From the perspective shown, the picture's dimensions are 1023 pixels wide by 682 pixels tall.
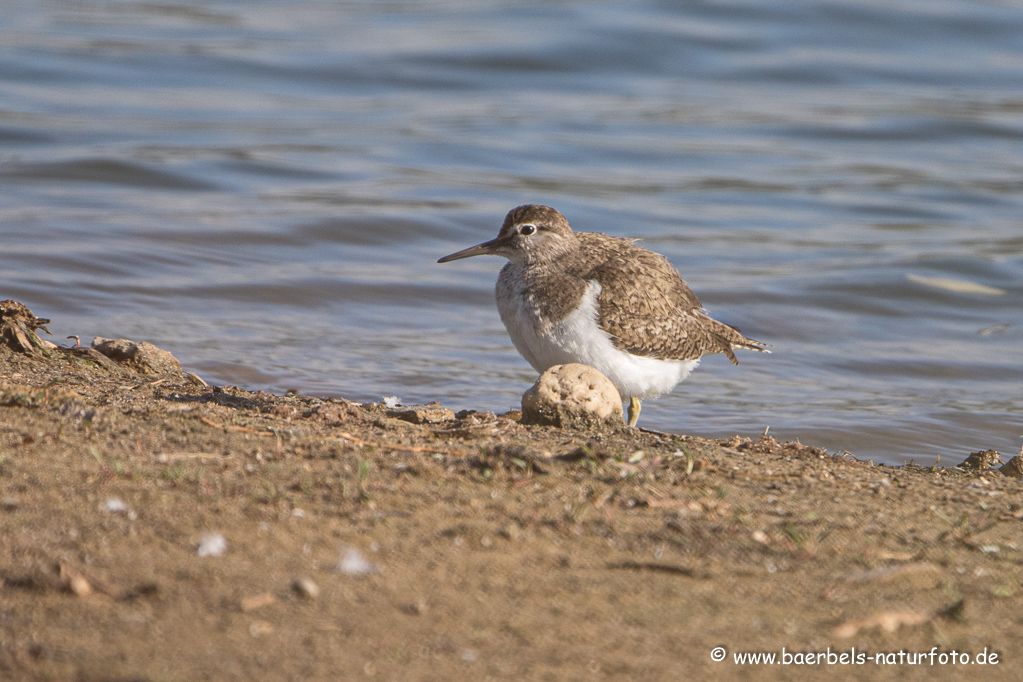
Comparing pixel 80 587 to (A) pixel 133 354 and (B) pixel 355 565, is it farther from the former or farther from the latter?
(A) pixel 133 354

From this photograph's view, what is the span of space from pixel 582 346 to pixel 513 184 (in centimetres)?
860

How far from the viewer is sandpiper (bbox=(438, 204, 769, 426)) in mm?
6160

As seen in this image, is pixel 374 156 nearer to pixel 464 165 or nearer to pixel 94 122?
pixel 464 165

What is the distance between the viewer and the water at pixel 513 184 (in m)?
8.52

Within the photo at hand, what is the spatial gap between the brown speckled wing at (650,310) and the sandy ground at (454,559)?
1689mm

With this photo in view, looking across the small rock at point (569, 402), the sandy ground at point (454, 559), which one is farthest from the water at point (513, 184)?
the sandy ground at point (454, 559)

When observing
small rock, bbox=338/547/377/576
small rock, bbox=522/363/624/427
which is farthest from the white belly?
small rock, bbox=338/547/377/576

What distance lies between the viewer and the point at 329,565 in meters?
3.17

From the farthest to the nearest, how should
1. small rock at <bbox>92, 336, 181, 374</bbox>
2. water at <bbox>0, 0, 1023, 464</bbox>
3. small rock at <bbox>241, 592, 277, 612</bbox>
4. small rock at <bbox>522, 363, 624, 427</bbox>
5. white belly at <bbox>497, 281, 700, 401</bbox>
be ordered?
1. water at <bbox>0, 0, 1023, 464</bbox>
2. small rock at <bbox>92, 336, 181, 374</bbox>
3. white belly at <bbox>497, 281, 700, 401</bbox>
4. small rock at <bbox>522, 363, 624, 427</bbox>
5. small rock at <bbox>241, 592, 277, 612</bbox>

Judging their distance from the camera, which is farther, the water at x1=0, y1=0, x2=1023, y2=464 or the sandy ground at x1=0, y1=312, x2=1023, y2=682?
the water at x1=0, y1=0, x2=1023, y2=464

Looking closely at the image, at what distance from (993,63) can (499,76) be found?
32.4 feet

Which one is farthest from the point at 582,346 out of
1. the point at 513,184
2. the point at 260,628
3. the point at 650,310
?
the point at 513,184

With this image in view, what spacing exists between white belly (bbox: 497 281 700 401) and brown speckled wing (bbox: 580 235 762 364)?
7 cm

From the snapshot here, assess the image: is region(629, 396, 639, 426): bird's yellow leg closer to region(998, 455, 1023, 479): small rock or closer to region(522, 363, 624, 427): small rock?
region(522, 363, 624, 427): small rock
